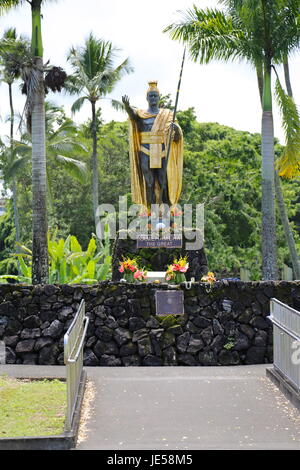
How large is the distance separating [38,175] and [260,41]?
6178mm

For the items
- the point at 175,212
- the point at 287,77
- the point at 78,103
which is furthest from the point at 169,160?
the point at 78,103

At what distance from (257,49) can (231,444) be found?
1275 centimetres

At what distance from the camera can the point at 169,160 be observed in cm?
1783

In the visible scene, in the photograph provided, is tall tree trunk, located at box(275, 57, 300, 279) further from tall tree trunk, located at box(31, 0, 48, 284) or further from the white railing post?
the white railing post

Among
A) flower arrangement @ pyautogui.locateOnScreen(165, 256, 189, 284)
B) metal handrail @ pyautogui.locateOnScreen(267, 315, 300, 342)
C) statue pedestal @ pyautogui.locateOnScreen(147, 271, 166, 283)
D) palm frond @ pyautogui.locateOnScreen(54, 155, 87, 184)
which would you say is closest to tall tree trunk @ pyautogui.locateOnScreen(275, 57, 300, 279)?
statue pedestal @ pyautogui.locateOnScreen(147, 271, 166, 283)

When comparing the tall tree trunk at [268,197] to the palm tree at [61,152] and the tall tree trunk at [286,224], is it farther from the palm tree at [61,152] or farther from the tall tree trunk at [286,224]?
the palm tree at [61,152]

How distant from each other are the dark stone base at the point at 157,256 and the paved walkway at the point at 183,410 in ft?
13.4

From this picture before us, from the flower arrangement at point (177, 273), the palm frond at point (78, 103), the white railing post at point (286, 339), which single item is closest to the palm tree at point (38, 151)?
the flower arrangement at point (177, 273)

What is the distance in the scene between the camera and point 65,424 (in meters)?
8.03

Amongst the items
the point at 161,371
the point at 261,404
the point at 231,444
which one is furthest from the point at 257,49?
the point at 231,444

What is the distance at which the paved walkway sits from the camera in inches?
312

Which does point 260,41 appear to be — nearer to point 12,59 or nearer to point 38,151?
point 38,151

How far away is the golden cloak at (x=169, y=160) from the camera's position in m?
17.8
